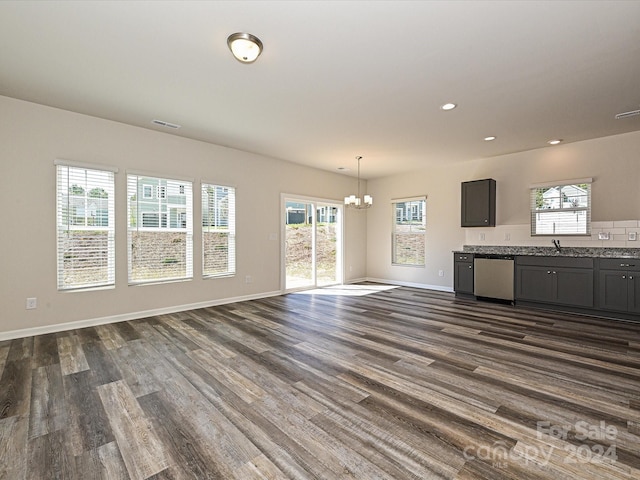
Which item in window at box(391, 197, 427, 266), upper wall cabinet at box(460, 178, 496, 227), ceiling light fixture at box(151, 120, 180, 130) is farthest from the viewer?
window at box(391, 197, 427, 266)

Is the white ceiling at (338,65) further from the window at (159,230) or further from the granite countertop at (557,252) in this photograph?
the granite countertop at (557,252)

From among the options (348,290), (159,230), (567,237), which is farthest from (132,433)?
(567,237)

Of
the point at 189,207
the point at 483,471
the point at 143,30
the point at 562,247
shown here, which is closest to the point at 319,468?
the point at 483,471

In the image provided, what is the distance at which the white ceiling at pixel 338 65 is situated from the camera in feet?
7.12

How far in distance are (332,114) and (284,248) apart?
3.07 metres

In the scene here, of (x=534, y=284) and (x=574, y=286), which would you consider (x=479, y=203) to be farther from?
(x=574, y=286)

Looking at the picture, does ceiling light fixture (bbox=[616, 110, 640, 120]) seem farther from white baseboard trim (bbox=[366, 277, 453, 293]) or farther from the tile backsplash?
white baseboard trim (bbox=[366, 277, 453, 293])

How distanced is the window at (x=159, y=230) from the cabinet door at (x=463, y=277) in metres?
4.87

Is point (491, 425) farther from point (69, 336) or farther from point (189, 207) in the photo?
point (189, 207)

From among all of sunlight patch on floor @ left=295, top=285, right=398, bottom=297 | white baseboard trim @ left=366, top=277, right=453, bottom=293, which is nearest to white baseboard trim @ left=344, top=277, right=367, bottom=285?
white baseboard trim @ left=366, top=277, right=453, bottom=293

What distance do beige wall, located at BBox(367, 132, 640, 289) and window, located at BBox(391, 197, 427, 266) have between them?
0.48 feet

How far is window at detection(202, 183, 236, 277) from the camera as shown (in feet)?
16.9

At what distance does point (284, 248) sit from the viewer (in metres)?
6.26

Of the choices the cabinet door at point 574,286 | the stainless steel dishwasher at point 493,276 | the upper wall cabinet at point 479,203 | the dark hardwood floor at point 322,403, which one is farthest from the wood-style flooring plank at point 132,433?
the upper wall cabinet at point 479,203
